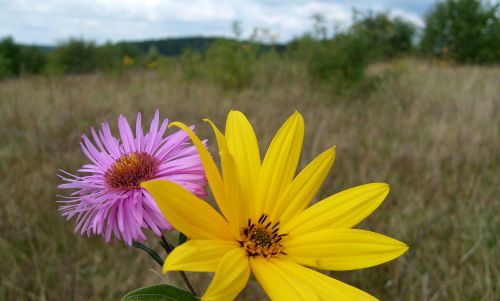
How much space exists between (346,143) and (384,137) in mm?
477

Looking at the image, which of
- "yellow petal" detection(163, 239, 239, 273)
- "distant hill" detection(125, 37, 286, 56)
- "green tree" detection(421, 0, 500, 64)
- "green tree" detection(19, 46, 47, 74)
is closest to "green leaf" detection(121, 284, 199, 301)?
"yellow petal" detection(163, 239, 239, 273)

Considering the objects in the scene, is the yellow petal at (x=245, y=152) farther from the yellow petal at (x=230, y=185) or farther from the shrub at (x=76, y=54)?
the shrub at (x=76, y=54)

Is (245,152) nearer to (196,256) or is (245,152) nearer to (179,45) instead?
(196,256)

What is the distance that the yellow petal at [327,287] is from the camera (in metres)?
0.52

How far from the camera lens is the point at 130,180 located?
0.58m

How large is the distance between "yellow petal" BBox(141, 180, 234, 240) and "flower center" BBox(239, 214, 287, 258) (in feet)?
0.17

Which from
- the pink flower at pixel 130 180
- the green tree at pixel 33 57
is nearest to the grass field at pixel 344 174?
the pink flower at pixel 130 180

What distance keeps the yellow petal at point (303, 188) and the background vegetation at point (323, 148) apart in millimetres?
174

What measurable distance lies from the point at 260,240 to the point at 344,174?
2.45 m

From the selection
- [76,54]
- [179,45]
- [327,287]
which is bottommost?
[76,54]

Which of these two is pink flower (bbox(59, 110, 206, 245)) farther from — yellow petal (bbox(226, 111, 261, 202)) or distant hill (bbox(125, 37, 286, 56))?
distant hill (bbox(125, 37, 286, 56))

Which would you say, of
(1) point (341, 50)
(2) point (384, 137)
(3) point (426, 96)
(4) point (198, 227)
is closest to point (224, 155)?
(4) point (198, 227)

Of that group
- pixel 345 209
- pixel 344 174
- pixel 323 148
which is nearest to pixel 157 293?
pixel 345 209

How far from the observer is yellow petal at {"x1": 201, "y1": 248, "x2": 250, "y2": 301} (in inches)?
17.7
